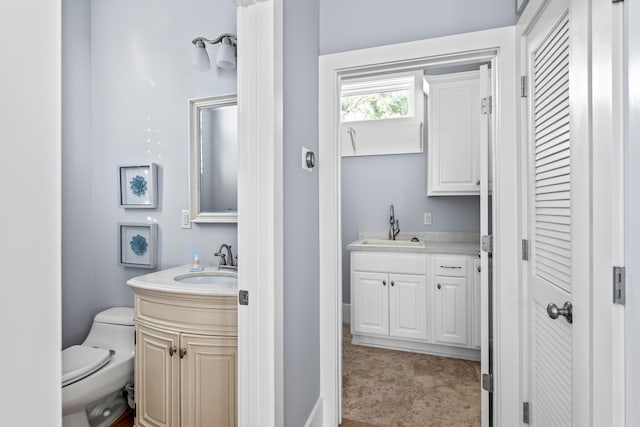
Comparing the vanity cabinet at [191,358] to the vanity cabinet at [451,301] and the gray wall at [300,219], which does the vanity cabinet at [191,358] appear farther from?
the vanity cabinet at [451,301]

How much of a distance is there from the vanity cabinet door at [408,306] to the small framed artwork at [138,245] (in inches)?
72.1

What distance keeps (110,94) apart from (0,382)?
245cm

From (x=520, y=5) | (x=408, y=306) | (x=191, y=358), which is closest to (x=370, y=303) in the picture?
(x=408, y=306)

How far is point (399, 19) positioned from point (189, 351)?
190cm

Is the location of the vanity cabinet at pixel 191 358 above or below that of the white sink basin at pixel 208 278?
below

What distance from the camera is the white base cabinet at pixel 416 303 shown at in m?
2.69

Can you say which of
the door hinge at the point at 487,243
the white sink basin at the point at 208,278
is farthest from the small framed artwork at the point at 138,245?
the door hinge at the point at 487,243

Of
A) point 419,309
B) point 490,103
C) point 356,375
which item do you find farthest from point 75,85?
point 419,309

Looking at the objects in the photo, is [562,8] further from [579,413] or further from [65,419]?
[65,419]

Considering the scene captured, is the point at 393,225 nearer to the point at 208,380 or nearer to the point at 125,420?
the point at 208,380

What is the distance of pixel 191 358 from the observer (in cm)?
156

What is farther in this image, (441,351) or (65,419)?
(441,351)

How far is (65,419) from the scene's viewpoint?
170 cm

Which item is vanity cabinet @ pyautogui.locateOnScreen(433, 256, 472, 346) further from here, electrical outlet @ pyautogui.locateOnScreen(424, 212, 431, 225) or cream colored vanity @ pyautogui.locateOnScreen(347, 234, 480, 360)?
electrical outlet @ pyautogui.locateOnScreen(424, 212, 431, 225)
